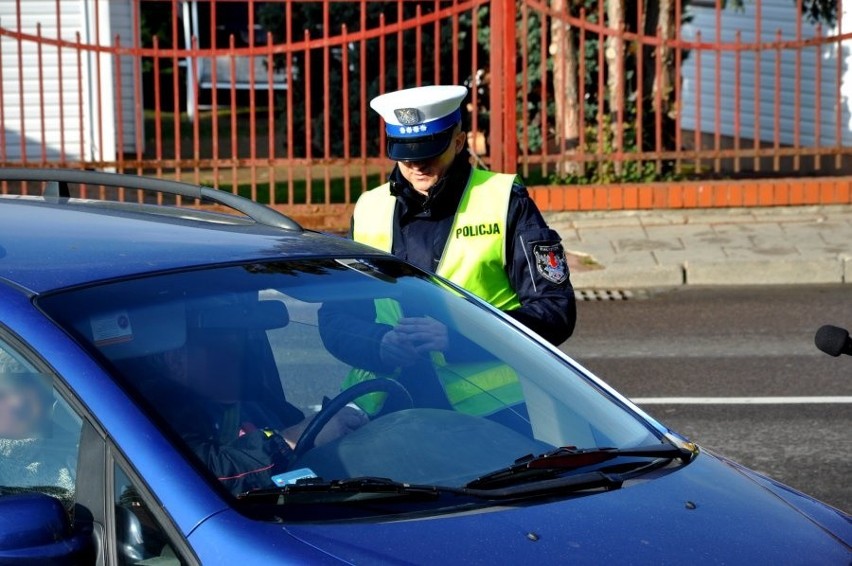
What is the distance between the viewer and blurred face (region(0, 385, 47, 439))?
107 inches

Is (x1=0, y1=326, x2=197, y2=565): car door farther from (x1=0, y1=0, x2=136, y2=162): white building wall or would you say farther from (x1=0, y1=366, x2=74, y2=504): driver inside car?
(x1=0, y1=0, x2=136, y2=162): white building wall

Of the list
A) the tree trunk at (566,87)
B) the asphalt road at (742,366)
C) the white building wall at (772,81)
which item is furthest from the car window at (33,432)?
the white building wall at (772,81)

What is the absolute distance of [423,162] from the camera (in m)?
4.29

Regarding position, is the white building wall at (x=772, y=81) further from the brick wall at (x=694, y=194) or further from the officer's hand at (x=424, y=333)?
the officer's hand at (x=424, y=333)

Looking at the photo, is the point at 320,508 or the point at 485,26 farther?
the point at 485,26

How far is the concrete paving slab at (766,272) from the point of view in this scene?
10.6 meters

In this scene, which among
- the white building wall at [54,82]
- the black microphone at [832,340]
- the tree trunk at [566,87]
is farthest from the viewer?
the white building wall at [54,82]

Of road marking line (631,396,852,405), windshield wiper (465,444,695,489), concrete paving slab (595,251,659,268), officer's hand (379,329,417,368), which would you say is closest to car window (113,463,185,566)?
windshield wiper (465,444,695,489)

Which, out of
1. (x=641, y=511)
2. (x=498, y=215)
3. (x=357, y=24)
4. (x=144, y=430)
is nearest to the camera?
(x=144, y=430)

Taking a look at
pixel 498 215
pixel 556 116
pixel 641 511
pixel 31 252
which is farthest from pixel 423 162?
pixel 556 116

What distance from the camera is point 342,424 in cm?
296

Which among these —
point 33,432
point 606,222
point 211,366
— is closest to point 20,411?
point 33,432

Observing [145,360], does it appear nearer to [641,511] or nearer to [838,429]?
[641,511]

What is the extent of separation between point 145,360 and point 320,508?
0.47 m
